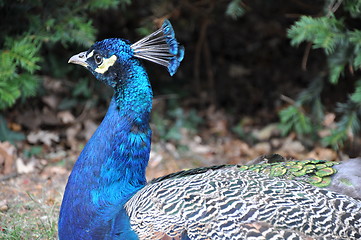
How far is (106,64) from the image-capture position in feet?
9.59

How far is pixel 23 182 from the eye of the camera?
415 centimetres

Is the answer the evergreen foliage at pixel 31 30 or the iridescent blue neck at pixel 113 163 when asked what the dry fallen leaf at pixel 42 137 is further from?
the iridescent blue neck at pixel 113 163

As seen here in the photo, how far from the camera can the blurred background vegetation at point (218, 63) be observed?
4.13 m

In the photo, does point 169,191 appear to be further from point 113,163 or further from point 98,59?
point 98,59

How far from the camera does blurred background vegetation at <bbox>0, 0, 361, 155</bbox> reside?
413 cm

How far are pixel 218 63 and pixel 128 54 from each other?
3878 millimetres

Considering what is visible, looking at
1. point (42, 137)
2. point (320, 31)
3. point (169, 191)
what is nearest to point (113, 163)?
point (169, 191)

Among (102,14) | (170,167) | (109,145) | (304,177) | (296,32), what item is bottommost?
(170,167)

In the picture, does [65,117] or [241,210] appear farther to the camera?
[65,117]

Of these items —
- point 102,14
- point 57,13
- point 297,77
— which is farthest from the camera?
point 297,77

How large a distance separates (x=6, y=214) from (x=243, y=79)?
→ 12.5ft

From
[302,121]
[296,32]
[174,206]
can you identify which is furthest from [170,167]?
[174,206]

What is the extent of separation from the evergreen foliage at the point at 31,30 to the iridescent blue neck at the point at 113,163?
131 centimetres

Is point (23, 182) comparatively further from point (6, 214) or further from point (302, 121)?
point (302, 121)
